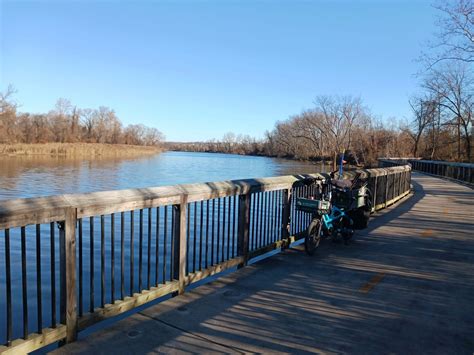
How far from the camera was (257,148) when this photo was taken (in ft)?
492

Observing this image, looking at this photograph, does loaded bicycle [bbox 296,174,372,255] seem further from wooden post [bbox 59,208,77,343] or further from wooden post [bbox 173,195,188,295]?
wooden post [bbox 59,208,77,343]

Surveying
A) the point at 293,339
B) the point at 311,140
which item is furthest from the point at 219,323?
the point at 311,140

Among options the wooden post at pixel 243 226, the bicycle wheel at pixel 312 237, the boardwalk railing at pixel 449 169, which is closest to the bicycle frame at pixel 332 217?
the bicycle wheel at pixel 312 237

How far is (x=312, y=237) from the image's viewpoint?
19.4ft

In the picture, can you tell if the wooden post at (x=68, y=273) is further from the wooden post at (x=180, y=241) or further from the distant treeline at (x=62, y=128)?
the distant treeline at (x=62, y=128)

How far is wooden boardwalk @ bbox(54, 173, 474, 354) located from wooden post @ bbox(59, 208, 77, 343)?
0.56ft

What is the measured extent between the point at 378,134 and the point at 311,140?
50.3ft

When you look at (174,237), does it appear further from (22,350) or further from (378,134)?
(378,134)

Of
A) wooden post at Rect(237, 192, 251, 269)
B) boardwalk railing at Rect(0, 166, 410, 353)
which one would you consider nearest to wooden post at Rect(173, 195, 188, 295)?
boardwalk railing at Rect(0, 166, 410, 353)

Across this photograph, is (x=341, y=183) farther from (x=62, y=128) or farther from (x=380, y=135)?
(x=62, y=128)

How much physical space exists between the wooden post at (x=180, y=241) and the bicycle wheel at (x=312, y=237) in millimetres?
2234

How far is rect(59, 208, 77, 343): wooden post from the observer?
3014 mm

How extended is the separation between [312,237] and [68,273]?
149 inches

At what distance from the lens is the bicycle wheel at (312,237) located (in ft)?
19.1
